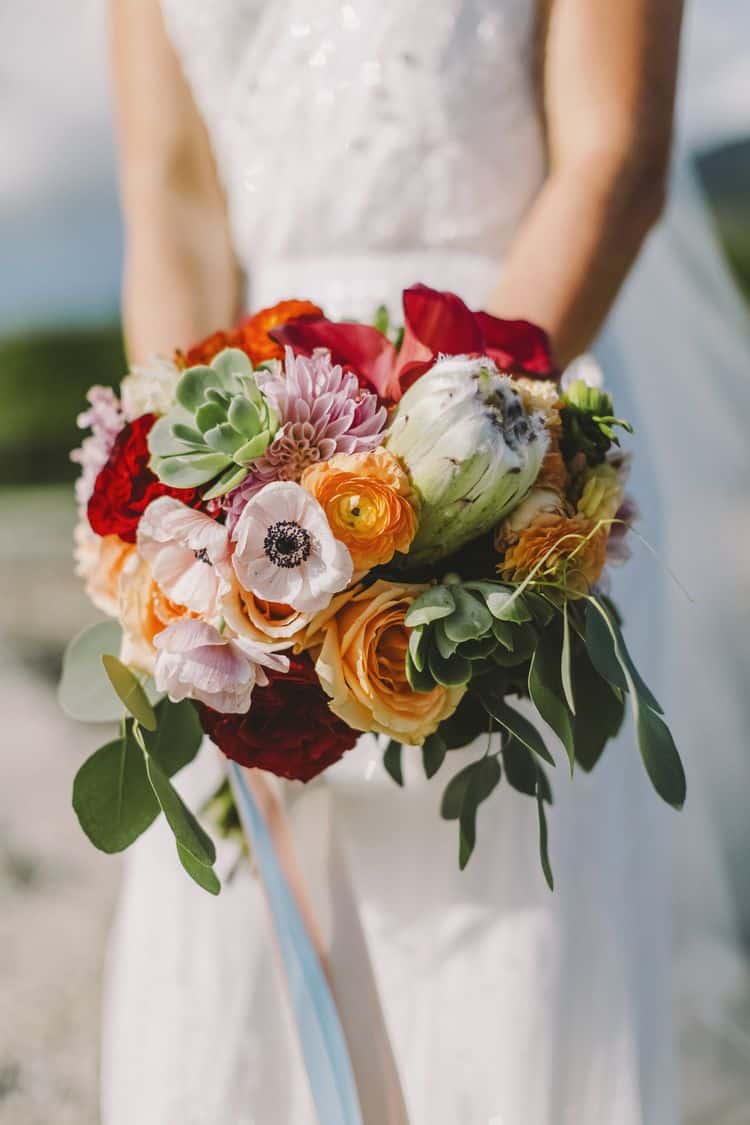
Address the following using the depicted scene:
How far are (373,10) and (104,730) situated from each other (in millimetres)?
3745

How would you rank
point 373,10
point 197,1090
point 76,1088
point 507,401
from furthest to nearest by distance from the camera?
1. point 76,1088
2. point 373,10
3. point 197,1090
4. point 507,401

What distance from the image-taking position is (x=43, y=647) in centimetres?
631

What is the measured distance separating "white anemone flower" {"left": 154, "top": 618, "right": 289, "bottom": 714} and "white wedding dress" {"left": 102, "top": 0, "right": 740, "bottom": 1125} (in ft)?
1.52

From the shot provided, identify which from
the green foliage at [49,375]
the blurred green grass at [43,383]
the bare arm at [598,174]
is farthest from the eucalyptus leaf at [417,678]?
the green foliage at [49,375]

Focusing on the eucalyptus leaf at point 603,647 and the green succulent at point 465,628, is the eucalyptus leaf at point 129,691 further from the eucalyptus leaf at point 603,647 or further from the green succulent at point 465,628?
the eucalyptus leaf at point 603,647

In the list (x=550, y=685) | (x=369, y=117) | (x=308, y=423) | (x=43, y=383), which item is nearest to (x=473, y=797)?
(x=550, y=685)

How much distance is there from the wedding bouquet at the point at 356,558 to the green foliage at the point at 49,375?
10.2 metres

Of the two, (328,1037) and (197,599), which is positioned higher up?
(197,599)

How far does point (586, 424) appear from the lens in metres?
1.07

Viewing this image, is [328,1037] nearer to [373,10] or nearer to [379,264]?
[379,264]

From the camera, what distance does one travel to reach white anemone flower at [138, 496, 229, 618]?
95 cm

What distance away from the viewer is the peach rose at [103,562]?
1.10 metres

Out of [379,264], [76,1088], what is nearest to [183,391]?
[379,264]

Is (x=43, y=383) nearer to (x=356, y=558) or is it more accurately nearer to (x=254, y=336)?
(x=254, y=336)
